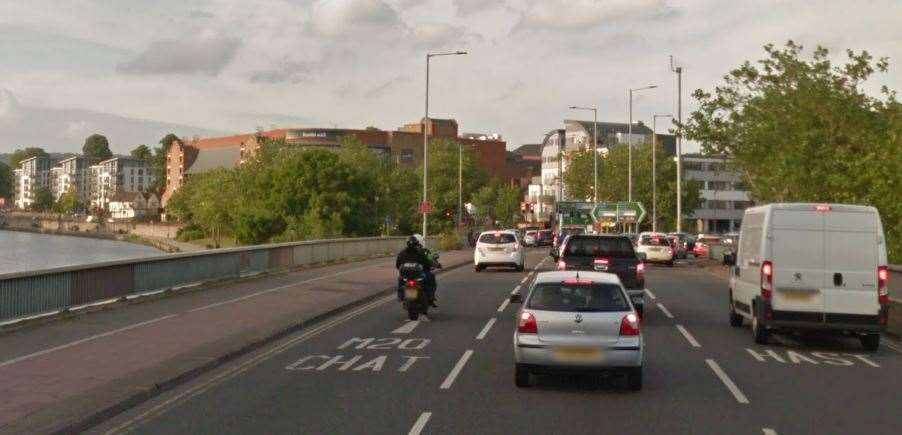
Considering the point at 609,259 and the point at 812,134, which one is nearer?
the point at 609,259

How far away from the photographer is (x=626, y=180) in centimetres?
11275

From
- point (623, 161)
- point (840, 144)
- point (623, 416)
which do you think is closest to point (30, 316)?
point (623, 416)

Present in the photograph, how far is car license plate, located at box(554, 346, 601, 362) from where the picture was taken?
11.3m

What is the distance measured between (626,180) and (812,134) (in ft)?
251

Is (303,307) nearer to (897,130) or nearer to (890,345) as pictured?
(890,345)

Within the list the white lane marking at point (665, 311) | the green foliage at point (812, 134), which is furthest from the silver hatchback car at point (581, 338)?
the green foliage at point (812, 134)

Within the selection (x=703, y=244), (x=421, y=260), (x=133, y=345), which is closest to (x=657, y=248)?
(x=703, y=244)

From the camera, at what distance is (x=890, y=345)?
17.3m

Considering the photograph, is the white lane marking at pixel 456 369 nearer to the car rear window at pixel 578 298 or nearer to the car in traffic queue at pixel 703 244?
the car rear window at pixel 578 298

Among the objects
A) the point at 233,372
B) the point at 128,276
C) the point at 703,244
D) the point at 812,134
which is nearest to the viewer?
the point at 233,372

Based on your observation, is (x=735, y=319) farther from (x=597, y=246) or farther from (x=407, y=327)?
(x=407, y=327)

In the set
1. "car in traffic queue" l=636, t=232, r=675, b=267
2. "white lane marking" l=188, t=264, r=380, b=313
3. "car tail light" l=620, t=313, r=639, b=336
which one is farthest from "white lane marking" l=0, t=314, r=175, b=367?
"car in traffic queue" l=636, t=232, r=675, b=267

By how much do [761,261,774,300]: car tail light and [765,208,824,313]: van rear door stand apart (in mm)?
54

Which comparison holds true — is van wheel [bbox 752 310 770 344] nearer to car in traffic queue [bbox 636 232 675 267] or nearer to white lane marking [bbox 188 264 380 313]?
white lane marking [bbox 188 264 380 313]
